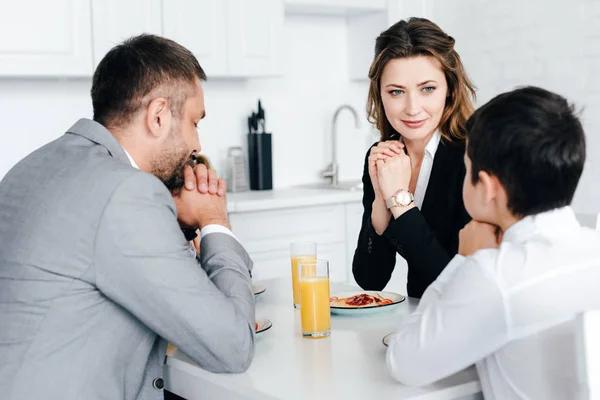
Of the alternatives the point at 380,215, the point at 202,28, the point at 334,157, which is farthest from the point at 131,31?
the point at 380,215

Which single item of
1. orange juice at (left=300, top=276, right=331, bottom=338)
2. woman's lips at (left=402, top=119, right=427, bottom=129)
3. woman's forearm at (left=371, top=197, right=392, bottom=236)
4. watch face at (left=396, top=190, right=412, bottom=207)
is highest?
woman's lips at (left=402, top=119, right=427, bottom=129)

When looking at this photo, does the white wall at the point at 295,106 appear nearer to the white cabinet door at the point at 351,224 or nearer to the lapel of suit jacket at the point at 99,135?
the white cabinet door at the point at 351,224

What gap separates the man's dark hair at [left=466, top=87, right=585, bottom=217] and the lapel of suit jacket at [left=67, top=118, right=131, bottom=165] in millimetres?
674

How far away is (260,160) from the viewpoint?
13.3 ft

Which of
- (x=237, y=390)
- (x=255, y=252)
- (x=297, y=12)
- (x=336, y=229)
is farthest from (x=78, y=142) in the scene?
(x=297, y=12)

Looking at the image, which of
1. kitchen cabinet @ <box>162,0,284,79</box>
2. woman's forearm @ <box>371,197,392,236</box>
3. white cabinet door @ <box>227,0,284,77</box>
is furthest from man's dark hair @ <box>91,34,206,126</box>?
white cabinet door @ <box>227,0,284,77</box>

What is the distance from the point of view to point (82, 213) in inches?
54.4

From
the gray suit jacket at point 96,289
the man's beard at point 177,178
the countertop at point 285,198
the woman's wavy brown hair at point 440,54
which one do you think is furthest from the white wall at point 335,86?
the gray suit jacket at point 96,289

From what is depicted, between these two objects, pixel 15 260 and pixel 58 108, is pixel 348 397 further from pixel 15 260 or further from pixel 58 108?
pixel 58 108

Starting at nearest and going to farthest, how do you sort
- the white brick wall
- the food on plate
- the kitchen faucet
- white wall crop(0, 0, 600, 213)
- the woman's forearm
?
the food on plate
the woman's forearm
white wall crop(0, 0, 600, 213)
the white brick wall
the kitchen faucet

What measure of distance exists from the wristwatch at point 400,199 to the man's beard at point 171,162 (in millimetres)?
562

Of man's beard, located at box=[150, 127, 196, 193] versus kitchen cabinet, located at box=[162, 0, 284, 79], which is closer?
man's beard, located at box=[150, 127, 196, 193]

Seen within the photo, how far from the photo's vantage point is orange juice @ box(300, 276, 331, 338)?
1629mm

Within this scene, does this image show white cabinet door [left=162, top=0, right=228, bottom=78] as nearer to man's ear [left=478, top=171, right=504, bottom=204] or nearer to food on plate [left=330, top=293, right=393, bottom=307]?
food on plate [left=330, top=293, right=393, bottom=307]
